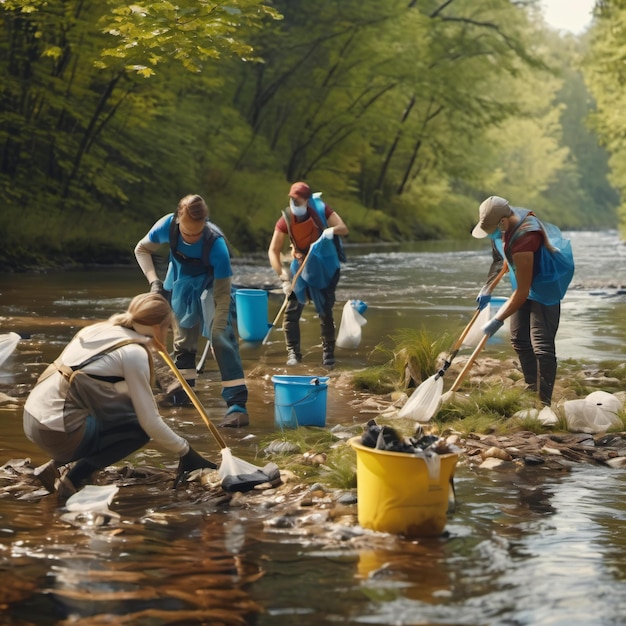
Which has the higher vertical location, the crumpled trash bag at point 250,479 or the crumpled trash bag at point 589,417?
the crumpled trash bag at point 589,417

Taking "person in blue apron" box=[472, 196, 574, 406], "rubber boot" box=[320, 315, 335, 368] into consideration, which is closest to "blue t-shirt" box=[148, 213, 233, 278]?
"person in blue apron" box=[472, 196, 574, 406]

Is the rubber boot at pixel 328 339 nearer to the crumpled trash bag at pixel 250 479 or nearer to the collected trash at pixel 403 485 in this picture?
the crumpled trash bag at pixel 250 479

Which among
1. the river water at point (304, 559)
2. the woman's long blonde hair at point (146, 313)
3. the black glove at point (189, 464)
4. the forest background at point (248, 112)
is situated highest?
the forest background at point (248, 112)

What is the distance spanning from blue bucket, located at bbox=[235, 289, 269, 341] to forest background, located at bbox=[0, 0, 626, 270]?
2894mm

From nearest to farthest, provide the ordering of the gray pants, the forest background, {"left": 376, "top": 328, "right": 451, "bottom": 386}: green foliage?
the gray pants, {"left": 376, "top": 328, "right": 451, "bottom": 386}: green foliage, the forest background

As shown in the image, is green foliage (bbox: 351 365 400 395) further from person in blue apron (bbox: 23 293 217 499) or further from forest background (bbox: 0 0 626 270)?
forest background (bbox: 0 0 626 270)

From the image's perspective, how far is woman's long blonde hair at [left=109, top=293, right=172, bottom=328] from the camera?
5.82 meters

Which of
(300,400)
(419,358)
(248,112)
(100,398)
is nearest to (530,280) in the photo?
(300,400)

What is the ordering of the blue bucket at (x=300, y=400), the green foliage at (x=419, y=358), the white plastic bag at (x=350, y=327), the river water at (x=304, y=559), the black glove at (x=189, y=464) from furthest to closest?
the white plastic bag at (x=350, y=327) → the green foliage at (x=419, y=358) → the blue bucket at (x=300, y=400) → the black glove at (x=189, y=464) → the river water at (x=304, y=559)

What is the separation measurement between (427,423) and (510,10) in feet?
157

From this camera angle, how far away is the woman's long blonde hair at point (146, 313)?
19.1ft

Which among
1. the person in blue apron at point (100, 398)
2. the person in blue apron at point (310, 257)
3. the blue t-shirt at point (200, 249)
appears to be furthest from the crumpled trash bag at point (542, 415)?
the person in blue apron at point (310, 257)

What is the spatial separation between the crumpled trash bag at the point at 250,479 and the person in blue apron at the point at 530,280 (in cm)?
228

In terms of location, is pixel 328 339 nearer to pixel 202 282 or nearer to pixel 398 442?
pixel 202 282
